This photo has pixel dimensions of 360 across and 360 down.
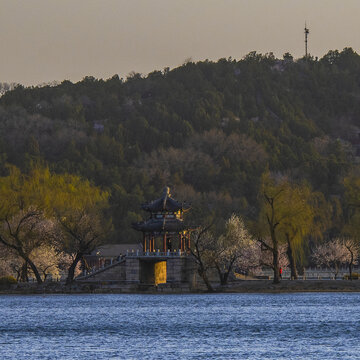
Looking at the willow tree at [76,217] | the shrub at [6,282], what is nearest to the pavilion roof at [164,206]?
the willow tree at [76,217]

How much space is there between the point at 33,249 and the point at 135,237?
42.6 metres

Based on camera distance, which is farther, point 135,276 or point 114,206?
point 114,206

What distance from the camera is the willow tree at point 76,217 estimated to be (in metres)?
120

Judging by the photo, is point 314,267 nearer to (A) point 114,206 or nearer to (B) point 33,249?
(A) point 114,206

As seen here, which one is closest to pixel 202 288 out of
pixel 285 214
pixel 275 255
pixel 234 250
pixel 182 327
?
pixel 234 250

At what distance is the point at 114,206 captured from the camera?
176875 millimetres

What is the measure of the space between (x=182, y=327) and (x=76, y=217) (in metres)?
43.5

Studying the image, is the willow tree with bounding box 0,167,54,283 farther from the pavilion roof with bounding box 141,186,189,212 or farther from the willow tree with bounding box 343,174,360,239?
the willow tree with bounding box 343,174,360,239

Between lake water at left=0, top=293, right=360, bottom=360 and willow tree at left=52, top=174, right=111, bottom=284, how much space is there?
20.3 feet

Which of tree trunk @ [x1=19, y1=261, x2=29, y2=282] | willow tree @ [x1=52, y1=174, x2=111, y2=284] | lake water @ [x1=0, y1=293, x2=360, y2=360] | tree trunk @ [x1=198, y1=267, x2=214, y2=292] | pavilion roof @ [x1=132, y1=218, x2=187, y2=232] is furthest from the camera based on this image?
pavilion roof @ [x1=132, y1=218, x2=187, y2=232]

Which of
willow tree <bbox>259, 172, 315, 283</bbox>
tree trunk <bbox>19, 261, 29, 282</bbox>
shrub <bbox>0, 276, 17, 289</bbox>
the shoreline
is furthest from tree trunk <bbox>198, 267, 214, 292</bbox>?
shrub <bbox>0, 276, 17, 289</bbox>

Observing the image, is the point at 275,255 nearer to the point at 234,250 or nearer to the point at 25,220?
the point at 234,250

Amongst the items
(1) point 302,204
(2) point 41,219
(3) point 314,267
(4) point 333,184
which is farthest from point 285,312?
(4) point 333,184

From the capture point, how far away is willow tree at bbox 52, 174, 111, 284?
120125mm
